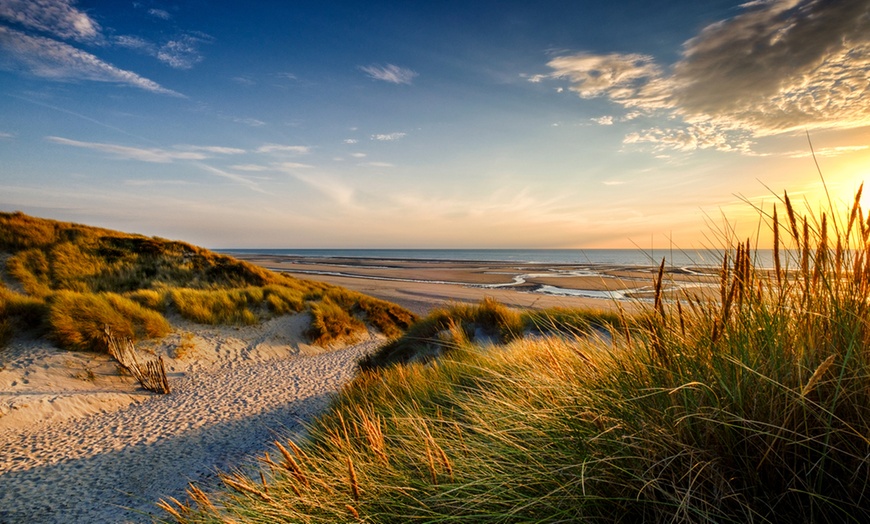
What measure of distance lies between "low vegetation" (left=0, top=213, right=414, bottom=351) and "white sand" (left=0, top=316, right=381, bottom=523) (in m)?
0.78

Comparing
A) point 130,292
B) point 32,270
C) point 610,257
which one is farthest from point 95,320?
point 610,257

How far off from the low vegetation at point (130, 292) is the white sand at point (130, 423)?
78 centimetres

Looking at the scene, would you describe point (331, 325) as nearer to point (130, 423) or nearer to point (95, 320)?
point (95, 320)

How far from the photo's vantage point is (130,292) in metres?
13.6

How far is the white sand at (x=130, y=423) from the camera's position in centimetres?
490

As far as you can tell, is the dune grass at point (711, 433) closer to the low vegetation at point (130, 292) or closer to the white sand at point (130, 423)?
the white sand at point (130, 423)

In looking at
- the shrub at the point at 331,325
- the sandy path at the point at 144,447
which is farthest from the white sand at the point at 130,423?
the shrub at the point at 331,325

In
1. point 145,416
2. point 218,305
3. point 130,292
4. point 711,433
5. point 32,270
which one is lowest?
point 145,416

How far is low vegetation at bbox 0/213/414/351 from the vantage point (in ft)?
30.8

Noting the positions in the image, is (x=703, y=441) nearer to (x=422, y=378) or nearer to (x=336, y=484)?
(x=336, y=484)

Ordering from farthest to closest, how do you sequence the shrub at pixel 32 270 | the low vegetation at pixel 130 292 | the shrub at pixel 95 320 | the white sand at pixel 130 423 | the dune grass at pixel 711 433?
the shrub at pixel 32 270 → the low vegetation at pixel 130 292 → the shrub at pixel 95 320 → the white sand at pixel 130 423 → the dune grass at pixel 711 433

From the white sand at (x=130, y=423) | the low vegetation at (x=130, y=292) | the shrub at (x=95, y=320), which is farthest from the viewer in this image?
the low vegetation at (x=130, y=292)

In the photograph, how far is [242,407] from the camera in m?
7.92

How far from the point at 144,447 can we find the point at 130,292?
9827mm
